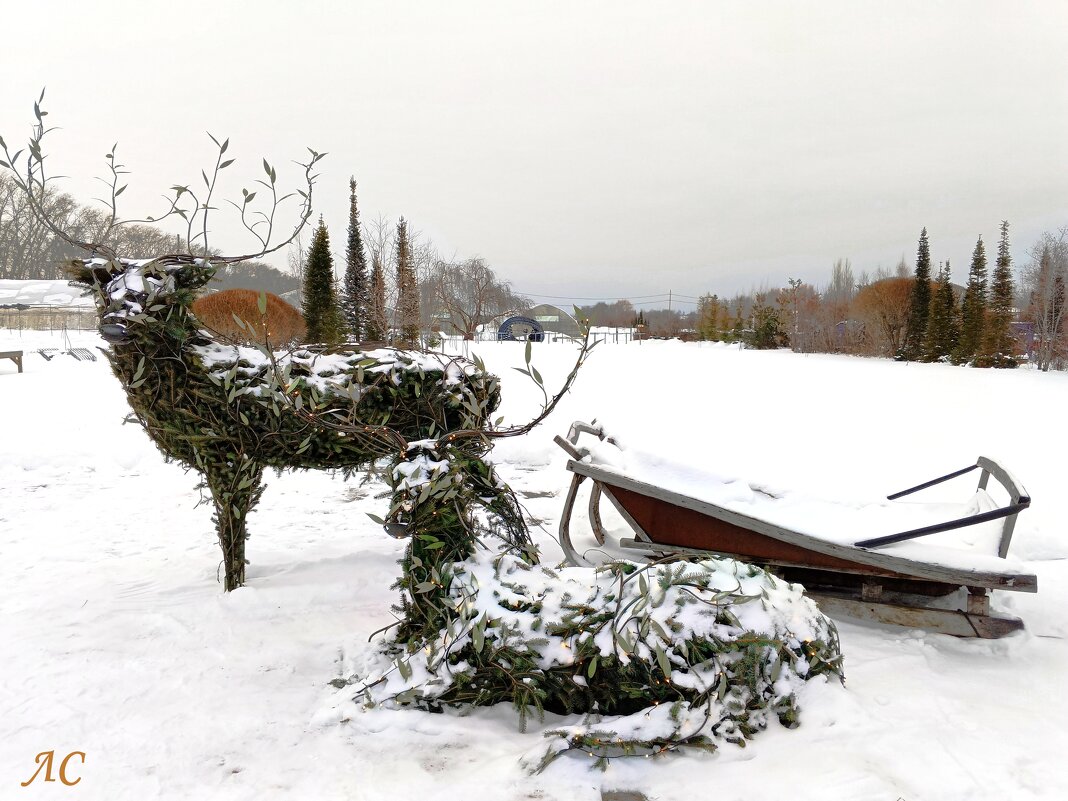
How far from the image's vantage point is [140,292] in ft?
9.68

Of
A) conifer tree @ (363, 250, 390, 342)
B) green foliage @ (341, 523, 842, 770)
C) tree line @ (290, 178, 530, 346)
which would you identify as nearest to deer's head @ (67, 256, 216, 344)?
conifer tree @ (363, 250, 390, 342)

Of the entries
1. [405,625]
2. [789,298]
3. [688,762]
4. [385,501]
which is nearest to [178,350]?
[405,625]

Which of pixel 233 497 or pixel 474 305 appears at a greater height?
pixel 474 305

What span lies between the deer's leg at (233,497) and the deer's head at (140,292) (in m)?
0.70

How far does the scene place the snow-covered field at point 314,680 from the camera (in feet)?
6.50

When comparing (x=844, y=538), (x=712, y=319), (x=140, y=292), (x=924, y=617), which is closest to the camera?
(x=140, y=292)

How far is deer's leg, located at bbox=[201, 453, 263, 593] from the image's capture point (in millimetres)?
→ 3238

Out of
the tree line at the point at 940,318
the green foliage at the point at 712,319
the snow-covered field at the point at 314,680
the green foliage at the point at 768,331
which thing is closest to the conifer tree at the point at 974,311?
the tree line at the point at 940,318

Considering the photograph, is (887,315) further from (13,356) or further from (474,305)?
(13,356)

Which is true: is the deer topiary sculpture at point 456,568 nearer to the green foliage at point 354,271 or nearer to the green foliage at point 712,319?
the green foliage at point 354,271

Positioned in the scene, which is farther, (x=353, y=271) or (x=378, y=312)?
(x=353, y=271)

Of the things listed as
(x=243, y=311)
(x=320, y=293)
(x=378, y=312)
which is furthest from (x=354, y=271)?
(x=378, y=312)

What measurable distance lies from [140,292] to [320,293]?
1642 cm

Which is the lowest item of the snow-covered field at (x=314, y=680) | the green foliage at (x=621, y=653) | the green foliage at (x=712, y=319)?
the snow-covered field at (x=314, y=680)
